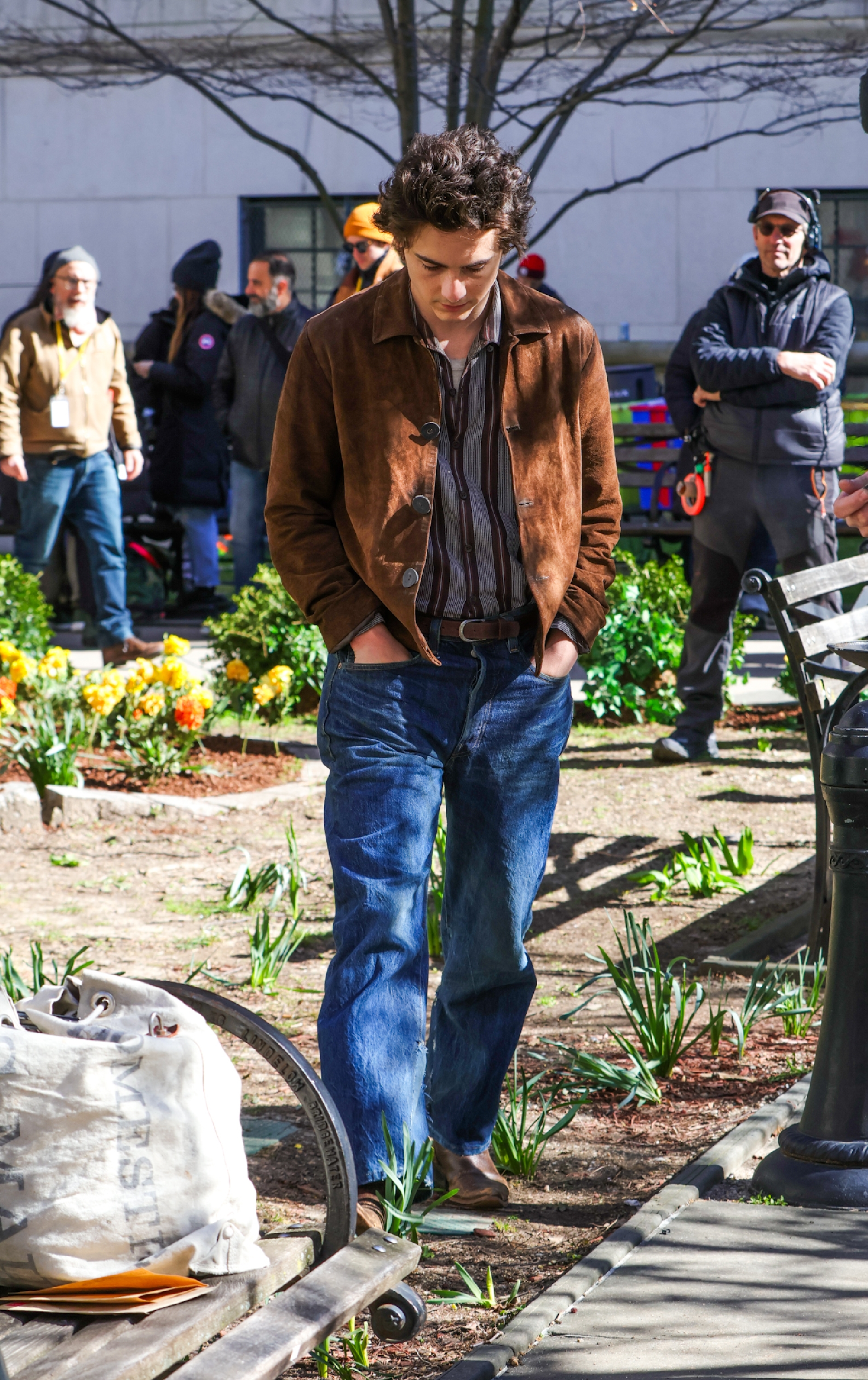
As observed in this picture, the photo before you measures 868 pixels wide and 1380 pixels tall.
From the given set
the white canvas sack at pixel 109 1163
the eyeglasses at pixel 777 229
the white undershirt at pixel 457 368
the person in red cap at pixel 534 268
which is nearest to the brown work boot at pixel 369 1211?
the white canvas sack at pixel 109 1163

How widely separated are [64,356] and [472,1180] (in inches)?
274

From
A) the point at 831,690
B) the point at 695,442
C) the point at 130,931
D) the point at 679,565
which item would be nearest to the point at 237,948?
the point at 130,931

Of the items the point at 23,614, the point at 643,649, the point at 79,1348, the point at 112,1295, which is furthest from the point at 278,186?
the point at 79,1348

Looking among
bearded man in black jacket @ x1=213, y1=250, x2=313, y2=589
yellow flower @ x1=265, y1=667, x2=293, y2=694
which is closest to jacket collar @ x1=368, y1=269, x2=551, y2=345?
yellow flower @ x1=265, y1=667, x2=293, y2=694

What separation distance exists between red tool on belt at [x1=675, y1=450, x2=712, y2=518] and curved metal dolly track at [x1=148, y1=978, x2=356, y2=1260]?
5195 millimetres

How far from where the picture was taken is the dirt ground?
3.11m

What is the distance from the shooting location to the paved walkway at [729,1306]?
94.7 inches

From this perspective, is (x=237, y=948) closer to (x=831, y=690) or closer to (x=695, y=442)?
(x=831, y=690)

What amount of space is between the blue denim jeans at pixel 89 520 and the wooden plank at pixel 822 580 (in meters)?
5.55

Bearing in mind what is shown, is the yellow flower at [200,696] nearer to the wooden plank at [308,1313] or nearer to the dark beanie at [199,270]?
the dark beanie at [199,270]

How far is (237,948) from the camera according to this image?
4.96 metres

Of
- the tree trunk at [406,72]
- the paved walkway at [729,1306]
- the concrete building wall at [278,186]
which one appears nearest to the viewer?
the paved walkway at [729,1306]

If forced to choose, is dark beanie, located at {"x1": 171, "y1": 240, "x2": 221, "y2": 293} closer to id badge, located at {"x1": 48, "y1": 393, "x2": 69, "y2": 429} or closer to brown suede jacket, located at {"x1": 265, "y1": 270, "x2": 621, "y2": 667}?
id badge, located at {"x1": 48, "y1": 393, "x2": 69, "y2": 429}

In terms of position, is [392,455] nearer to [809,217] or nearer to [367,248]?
[809,217]
